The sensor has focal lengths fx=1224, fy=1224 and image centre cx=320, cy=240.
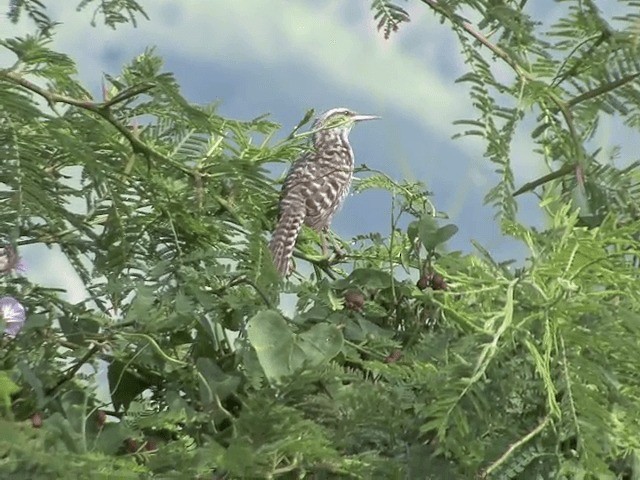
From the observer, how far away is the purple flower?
1517 millimetres

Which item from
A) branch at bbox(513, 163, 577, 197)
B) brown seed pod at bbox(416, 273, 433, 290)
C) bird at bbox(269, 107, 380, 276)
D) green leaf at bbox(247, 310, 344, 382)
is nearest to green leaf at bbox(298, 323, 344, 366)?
green leaf at bbox(247, 310, 344, 382)

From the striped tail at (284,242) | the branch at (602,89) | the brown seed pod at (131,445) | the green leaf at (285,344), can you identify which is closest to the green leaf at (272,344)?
the green leaf at (285,344)

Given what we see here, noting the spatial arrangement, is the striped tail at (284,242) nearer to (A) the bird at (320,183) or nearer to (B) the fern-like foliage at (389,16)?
(A) the bird at (320,183)

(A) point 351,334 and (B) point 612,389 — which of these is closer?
(B) point 612,389

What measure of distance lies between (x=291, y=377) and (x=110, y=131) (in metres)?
0.56

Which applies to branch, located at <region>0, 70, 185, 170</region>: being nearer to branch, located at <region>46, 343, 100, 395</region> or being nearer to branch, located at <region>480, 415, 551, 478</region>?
branch, located at <region>46, 343, 100, 395</region>

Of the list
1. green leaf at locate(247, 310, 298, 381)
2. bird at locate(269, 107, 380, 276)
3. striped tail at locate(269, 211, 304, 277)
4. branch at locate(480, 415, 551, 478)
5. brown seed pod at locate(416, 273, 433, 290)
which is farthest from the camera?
bird at locate(269, 107, 380, 276)

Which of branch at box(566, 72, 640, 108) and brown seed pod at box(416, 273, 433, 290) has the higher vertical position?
branch at box(566, 72, 640, 108)

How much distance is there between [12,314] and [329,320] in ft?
1.46

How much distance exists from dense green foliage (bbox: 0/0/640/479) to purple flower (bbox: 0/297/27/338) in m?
0.03

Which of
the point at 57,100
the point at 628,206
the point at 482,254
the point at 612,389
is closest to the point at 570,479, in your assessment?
the point at 612,389

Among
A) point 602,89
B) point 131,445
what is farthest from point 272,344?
point 602,89

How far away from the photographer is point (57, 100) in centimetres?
148

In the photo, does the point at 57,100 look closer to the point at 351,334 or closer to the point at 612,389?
the point at 351,334
